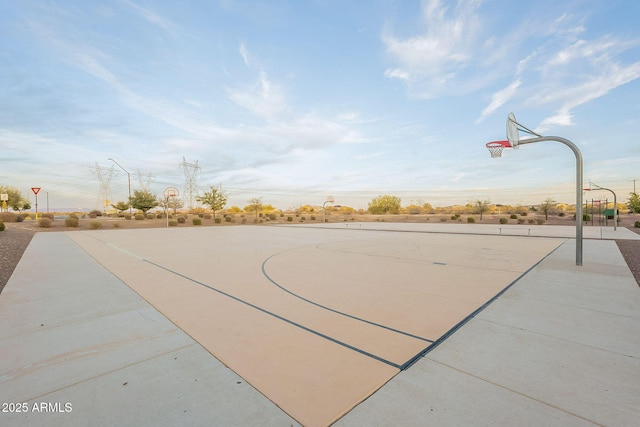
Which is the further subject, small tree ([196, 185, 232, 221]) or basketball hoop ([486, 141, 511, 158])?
small tree ([196, 185, 232, 221])

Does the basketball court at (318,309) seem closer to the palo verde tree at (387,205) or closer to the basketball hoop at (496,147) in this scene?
the basketball hoop at (496,147)

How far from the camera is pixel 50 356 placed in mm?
2834

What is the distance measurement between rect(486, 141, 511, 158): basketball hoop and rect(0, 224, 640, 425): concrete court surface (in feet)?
14.0

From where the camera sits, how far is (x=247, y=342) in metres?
3.11

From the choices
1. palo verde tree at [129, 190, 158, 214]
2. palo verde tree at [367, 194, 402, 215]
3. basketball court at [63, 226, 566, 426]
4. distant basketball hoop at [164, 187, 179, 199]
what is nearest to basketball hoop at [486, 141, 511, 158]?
basketball court at [63, 226, 566, 426]

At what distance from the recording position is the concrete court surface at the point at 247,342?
6.82 feet

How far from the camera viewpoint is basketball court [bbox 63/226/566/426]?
241cm

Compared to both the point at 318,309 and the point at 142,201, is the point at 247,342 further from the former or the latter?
the point at 142,201

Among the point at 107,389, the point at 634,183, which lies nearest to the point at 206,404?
the point at 107,389

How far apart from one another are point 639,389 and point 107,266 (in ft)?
32.9

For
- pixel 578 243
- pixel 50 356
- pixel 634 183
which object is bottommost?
pixel 50 356

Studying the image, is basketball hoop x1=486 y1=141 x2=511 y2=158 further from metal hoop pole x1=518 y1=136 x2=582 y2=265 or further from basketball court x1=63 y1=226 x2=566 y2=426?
basketball court x1=63 y1=226 x2=566 y2=426

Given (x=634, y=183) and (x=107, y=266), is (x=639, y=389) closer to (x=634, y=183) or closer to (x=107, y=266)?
(x=107, y=266)

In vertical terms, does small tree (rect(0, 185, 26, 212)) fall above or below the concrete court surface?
above
